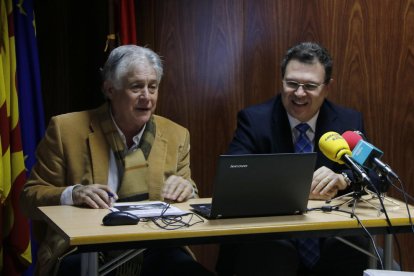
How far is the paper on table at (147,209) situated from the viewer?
7.47 feet

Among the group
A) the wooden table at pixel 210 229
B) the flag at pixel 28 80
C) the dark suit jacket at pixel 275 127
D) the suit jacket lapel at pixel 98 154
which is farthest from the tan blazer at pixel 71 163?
the flag at pixel 28 80

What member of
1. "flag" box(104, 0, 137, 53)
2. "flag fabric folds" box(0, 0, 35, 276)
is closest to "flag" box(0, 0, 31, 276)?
"flag fabric folds" box(0, 0, 35, 276)

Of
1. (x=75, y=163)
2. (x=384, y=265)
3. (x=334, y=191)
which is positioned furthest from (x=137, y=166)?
(x=384, y=265)

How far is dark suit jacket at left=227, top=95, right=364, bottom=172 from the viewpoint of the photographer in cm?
302

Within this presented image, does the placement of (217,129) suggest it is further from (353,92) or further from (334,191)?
(334,191)

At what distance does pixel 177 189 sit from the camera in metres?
2.59

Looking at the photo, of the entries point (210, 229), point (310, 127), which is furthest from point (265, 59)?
point (210, 229)

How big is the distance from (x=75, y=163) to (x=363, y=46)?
1925 millimetres

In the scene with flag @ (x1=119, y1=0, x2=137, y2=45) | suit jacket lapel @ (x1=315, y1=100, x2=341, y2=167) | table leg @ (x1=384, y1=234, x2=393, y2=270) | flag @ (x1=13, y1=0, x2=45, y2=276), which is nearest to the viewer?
table leg @ (x1=384, y1=234, x2=393, y2=270)

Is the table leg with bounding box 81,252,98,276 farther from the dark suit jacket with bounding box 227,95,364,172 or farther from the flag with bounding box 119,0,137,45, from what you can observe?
the flag with bounding box 119,0,137,45

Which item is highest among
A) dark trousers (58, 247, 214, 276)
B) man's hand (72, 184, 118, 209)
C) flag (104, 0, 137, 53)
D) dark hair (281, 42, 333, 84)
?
→ flag (104, 0, 137, 53)

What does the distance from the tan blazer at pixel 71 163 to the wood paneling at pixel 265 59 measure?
39.5 inches

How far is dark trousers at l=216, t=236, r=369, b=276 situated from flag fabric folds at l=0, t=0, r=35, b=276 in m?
1.26

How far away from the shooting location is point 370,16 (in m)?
3.70
